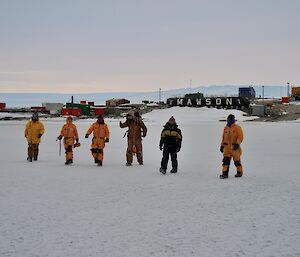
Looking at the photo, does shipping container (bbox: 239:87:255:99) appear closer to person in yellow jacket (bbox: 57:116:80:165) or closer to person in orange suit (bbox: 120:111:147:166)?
person in orange suit (bbox: 120:111:147:166)

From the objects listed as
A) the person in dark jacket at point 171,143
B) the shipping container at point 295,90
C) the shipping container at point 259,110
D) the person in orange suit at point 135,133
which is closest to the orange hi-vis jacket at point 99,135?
the person in orange suit at point 135,133

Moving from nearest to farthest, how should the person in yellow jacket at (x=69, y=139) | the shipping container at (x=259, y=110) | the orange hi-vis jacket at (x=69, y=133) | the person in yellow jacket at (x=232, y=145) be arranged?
the person in yellow jacket at (x=232, y=145) < the person in yellow jacket at (x=69, y=139) < the orange hi-vis jacket at (x=69, y=133) < the shipping container at (x=259, y=110)

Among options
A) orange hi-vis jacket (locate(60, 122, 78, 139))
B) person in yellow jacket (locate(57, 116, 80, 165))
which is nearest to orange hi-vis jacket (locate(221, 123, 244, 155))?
person in yellow jacket (locate(57, 116, 80, 165))

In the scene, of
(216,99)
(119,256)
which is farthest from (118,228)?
(216,99)

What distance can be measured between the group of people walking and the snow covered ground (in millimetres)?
537

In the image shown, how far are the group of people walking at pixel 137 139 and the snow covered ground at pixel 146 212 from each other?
0.54 m

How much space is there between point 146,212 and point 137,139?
7440mm

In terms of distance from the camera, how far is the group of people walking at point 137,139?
1203 centimetres

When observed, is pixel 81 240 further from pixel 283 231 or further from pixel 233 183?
pixel 233 183

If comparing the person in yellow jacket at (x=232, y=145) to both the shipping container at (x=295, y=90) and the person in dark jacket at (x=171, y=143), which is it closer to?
the person in dark jacket at (x=171, y=143)

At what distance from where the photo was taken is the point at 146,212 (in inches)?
303

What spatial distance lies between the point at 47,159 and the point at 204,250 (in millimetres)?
11567

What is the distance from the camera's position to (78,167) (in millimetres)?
13992

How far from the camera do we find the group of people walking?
1203 cm
